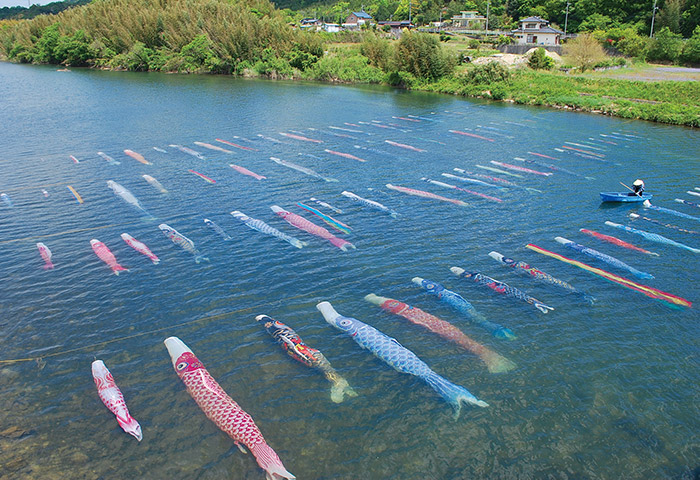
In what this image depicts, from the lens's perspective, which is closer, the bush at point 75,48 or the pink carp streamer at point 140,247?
the pink carp streamer at point 140,247

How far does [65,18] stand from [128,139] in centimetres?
13005

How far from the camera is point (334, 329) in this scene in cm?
1898

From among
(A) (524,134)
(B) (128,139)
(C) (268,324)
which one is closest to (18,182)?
(B) (128,139)

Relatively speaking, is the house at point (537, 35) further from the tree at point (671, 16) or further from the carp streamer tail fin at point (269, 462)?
the carp streamer tail fin at point (269, 462)

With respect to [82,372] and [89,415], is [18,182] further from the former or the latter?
[89,415]

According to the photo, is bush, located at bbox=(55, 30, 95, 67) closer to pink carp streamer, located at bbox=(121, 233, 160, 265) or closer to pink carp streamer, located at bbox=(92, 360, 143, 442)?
pink carp streamer, located at bbox=(121, 233, 160, 265)

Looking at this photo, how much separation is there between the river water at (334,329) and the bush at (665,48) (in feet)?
268

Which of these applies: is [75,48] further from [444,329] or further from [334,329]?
[444,329]

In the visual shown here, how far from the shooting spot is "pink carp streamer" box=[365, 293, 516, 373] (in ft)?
56.6

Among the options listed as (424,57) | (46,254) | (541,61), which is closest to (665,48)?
(541,61)

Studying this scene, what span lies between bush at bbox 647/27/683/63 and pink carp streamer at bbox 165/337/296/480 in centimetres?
12194

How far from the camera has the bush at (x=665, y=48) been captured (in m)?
103

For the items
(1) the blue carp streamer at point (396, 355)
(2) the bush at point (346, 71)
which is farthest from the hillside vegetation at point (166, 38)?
(1) the blue carp streamer at point (396, 355)

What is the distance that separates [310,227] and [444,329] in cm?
1149
